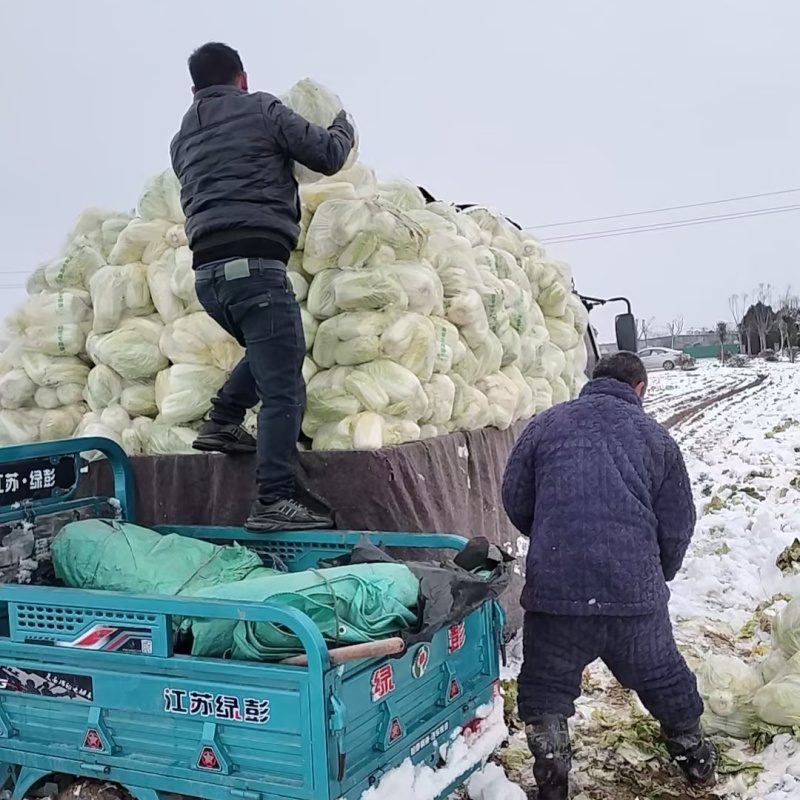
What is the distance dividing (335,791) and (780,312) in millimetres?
70610

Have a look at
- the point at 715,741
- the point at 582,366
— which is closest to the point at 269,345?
the point at 715,741

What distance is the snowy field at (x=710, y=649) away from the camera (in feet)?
11.6

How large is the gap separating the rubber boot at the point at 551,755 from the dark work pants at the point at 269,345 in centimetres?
154

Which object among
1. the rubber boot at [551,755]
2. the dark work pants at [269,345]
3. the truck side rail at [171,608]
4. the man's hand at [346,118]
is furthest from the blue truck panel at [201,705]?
the man's hand at [346,118]

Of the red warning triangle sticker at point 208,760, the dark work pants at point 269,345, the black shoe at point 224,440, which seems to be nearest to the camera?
the red warning triangle sticker at point 208,760

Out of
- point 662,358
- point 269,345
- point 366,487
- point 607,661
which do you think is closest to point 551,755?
point 607,661

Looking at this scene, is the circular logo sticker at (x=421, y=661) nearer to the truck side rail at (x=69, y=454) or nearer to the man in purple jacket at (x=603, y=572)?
the man in purple jacket at (x=603, y=572)

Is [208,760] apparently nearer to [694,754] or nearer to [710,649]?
[694,754]

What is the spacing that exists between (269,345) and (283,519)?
2.66 feet

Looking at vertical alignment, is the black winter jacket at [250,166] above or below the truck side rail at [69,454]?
above

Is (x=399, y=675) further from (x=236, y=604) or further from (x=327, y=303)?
(x=327, y=303)

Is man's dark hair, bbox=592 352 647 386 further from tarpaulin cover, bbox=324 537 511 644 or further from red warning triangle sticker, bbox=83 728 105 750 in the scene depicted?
red warning triangle sticker, bbox=83 728 105 750

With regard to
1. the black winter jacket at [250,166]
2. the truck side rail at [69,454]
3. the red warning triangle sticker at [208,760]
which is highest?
the black winter jacket at [250,166]

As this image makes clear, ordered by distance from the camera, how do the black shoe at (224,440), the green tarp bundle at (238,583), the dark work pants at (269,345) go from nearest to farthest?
the green tarp bundle at (238,583) < the dark work pants at (269,345) < the black shoe at (224,440)
